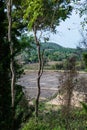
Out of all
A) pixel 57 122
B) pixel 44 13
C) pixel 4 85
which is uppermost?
pixel 44 13

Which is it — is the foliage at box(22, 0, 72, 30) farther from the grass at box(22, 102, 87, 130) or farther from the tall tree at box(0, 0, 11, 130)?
the tall tree at box(0, 0, 11, 130)

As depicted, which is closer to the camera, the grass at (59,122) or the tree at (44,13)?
the tree at (44,13)

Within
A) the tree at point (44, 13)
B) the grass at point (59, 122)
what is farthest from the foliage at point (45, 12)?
the grass at point (59, 122)

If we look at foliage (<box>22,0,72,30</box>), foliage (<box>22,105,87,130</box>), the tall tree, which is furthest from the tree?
the tall tree

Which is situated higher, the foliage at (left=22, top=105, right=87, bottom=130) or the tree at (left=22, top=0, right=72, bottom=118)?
the tree at (left=22, top=0, right=72, bottom=118)

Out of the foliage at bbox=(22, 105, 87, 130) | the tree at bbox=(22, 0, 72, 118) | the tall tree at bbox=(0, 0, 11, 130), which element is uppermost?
the tree at bbox=(22, 0, 72, 118)

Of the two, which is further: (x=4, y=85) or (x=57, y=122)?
(x=57, y=122)

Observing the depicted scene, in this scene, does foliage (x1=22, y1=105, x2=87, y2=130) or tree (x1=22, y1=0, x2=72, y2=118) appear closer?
tree (x1=22, y1=0, x2=72, y2=118)

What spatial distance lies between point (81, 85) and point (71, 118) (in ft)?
5.42

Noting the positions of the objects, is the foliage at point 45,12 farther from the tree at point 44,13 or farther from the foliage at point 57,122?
the foliage at point 57,122

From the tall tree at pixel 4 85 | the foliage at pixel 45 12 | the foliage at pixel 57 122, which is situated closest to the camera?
the tall tree at pixel 4 85

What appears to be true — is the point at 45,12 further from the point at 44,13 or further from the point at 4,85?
the point at 4,85

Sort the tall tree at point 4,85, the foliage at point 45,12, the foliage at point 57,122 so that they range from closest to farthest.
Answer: the tall tree at point 4,85 → the foliage at point 45,12 → the foliage at point 57,122

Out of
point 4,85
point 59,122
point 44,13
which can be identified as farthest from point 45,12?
point 4,85
